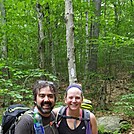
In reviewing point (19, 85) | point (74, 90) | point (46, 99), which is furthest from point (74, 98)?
point (19, 85)

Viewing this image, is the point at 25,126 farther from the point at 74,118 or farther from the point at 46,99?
the point at 74,118

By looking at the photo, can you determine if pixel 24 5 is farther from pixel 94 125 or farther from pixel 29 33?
pixel 94 125

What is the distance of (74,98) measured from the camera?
3113mm

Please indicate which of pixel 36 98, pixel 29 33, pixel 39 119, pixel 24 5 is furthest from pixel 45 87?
pixel 29 33

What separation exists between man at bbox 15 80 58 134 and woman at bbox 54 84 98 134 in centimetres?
42

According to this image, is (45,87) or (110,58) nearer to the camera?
(45,87)

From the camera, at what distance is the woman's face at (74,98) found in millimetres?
3107

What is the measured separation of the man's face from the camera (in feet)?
8.60

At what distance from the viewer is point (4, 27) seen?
10.1m

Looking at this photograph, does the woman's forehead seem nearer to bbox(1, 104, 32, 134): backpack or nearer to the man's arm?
bbox(1, 104, 32, 134): backpack

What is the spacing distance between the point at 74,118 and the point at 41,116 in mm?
635

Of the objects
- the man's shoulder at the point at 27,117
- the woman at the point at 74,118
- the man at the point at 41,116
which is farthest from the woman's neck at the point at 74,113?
the man's shoulder at the point at 27,117

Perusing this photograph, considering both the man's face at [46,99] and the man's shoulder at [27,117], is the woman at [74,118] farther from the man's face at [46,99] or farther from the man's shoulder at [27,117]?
the man's shoulder at [27,117]

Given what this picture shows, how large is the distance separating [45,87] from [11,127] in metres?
0.53
